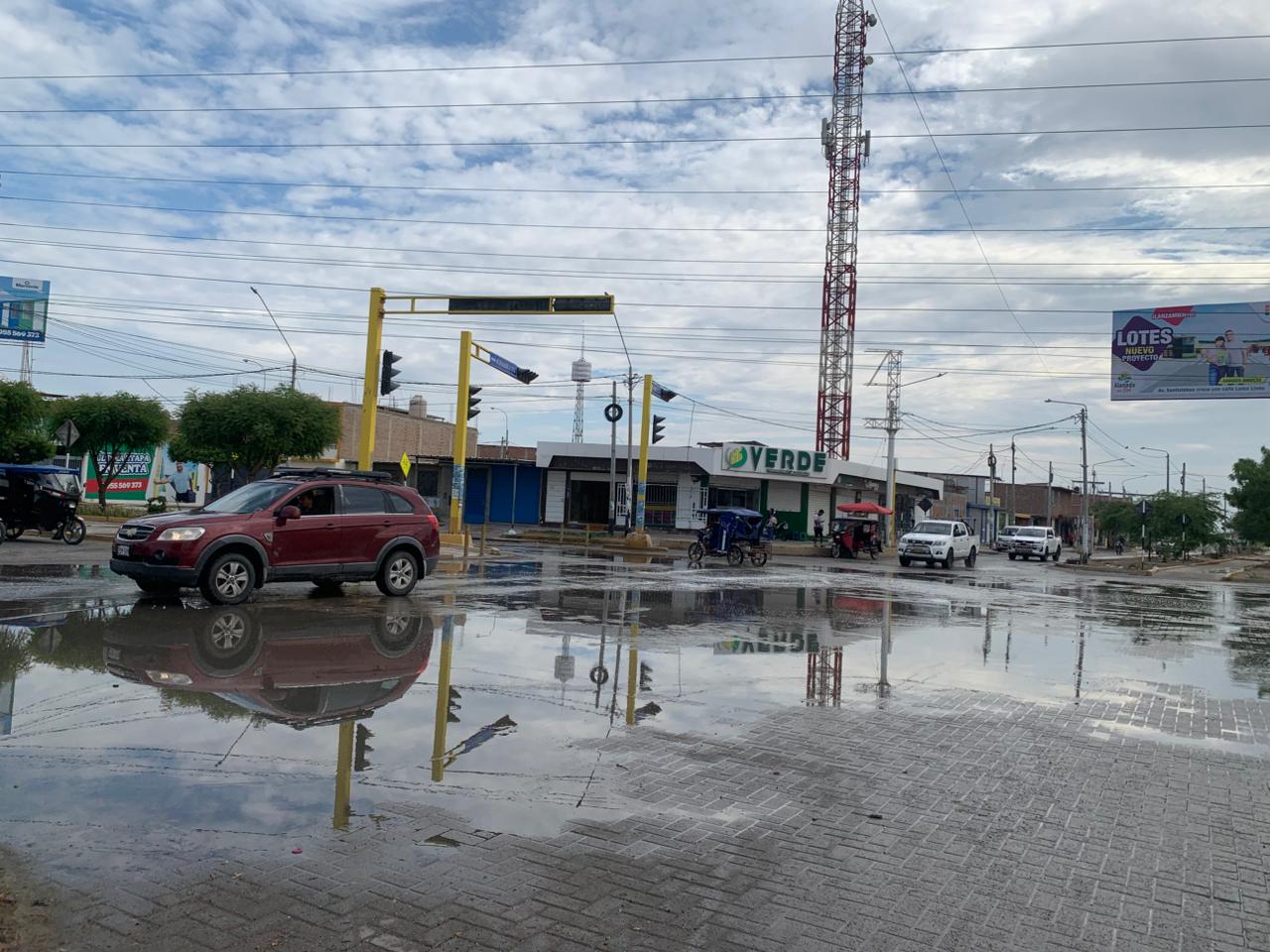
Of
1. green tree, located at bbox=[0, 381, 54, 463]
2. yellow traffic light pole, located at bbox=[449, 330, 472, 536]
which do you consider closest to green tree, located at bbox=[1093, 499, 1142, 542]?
yellow traffic light pole, located at bbox=[449, 330, 472, 536]

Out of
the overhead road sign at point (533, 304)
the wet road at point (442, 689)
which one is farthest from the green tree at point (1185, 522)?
the overhead road sign at point (533, 304)

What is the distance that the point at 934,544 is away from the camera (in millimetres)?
36438

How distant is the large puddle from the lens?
5.38 m

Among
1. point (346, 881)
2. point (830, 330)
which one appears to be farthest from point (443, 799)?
point (830, 330)

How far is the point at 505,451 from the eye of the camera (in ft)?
244

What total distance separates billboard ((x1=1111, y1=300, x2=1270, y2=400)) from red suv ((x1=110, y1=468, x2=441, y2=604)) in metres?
26.1

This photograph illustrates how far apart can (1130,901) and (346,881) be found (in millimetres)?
3471

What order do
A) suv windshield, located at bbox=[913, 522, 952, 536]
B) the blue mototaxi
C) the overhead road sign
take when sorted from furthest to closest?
suv windshield, located at bbox=[913, 522, 952, 536], the blue mototaxi, the overhead road sign

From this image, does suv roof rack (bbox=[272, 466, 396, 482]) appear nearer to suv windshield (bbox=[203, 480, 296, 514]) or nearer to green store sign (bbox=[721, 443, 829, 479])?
suv windshield (bbox=[203, 480, 296, 514])

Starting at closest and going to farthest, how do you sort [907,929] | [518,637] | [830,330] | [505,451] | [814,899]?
[907,929] < [814,899] < [518,637] < [830,330] < [505,451]

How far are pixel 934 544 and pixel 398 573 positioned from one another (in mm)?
26008

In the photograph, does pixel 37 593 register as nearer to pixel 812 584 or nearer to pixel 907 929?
pixel 907 929

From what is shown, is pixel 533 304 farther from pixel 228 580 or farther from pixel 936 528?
pixel 936 528

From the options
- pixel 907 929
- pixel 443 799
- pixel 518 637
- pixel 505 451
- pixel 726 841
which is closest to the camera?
pixel 907 929
